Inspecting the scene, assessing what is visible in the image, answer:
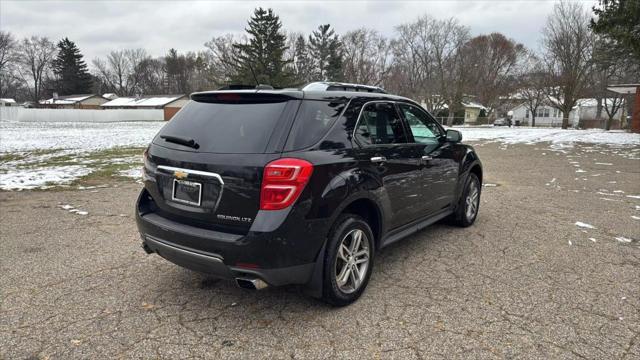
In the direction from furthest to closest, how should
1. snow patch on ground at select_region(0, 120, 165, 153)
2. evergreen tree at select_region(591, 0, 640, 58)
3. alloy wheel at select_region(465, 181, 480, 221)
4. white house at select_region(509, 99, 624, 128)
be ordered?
white house at select_region(509, 99, 624, 128) < snow patch on ground at select_region(0, 120, 165, 153) < evergreen tree at select_region(591, 0, 640, 58) < alloy wheel at select_region(465, 181, 480, 221)

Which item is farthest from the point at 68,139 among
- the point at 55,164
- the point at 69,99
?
the point at 69,99

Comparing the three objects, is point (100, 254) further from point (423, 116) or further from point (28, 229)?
point (423, 116)

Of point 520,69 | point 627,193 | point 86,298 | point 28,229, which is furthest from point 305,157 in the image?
point 520,69

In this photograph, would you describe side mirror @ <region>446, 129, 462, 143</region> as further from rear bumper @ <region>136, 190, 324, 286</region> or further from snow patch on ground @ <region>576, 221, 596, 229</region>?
rear bumper @ <region>136, 190, 324, 286</region>

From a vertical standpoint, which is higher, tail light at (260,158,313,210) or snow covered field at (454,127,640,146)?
tail light at (260,158,313,210)

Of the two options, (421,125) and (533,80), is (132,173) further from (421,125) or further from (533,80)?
(533,80)

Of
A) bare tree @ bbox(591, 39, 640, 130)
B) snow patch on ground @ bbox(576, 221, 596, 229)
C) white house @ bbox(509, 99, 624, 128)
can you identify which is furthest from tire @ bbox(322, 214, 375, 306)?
white house @ bbox(509, 99, 624, 128)

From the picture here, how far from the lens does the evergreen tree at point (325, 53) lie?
54750 mm

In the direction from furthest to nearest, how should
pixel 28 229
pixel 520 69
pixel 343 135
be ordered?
pixel 520 69
pixel 28 229
pixel 343 135

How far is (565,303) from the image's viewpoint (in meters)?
3.35

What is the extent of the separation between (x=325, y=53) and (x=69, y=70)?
52.1m

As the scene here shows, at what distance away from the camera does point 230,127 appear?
3.04m

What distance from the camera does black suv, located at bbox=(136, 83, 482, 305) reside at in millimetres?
2721

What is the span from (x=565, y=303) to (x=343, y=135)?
2.27m
